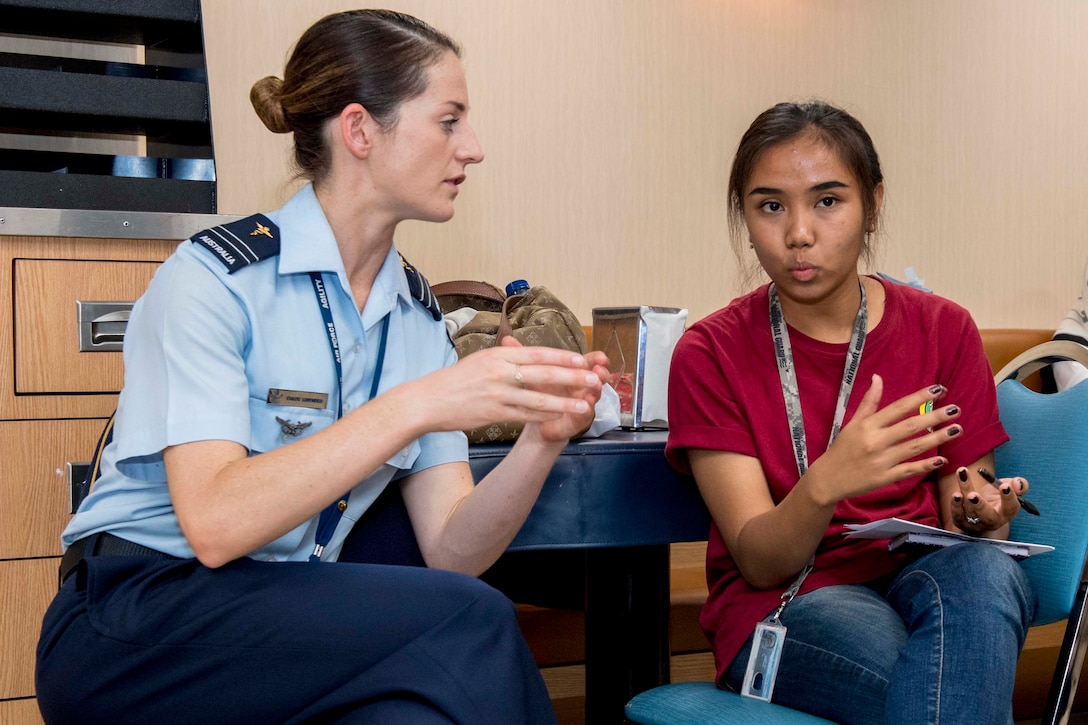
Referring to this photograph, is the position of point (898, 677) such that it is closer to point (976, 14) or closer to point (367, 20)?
point (367, 20)

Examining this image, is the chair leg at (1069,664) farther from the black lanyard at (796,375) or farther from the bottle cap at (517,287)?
the bottle cap at (517,287)

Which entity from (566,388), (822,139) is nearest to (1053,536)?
(822,139)

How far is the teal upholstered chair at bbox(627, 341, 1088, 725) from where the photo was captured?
1.47m

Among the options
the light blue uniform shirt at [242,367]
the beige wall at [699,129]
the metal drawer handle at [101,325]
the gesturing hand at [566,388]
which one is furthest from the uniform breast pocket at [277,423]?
the beige wall at [699,129]

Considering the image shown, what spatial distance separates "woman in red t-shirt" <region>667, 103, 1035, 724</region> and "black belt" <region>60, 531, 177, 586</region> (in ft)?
2.64

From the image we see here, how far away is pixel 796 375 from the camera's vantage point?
5.60 feet

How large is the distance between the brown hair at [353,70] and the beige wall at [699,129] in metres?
1.15

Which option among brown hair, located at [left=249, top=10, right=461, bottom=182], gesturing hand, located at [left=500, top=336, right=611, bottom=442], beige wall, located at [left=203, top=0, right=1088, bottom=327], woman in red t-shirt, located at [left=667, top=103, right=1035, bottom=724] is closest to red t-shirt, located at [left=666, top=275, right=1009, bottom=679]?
woman in red t-shirt, located at [left=667, top=103, right=1035, bottom=724]

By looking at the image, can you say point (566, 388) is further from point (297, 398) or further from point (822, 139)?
point (822, 139)

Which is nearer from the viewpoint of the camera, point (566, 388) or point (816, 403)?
point (566, 388)

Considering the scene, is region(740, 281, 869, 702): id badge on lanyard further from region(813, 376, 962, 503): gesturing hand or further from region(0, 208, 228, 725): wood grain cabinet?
region(0, 208, 228, 725): wood grain cabinet

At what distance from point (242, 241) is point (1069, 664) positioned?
52.6 inches

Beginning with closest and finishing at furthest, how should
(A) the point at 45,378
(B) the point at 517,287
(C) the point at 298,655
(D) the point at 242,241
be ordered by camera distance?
(C) the point at 298,655 → (D) the point at 242,241 → (A) the point at 45,378 → (B) the point at 517,287

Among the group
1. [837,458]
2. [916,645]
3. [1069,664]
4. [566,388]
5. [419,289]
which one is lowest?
[1069,664]
